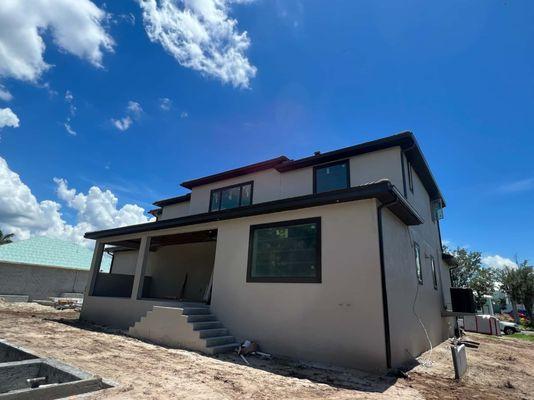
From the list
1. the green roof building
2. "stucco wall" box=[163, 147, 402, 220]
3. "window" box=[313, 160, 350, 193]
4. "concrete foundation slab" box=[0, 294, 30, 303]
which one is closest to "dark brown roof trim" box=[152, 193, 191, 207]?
"stucco wall" box=[163, 147, 402, 220]

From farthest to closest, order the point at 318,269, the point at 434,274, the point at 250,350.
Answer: the point at 434,274 → the point at 250,350 → the point at 318,269

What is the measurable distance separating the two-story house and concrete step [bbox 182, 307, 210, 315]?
3cm

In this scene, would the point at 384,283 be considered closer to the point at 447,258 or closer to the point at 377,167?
the point at 377,167

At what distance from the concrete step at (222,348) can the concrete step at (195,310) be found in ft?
4.51

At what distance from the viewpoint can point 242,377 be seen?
16.5 ft

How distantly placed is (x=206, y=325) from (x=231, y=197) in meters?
6.13

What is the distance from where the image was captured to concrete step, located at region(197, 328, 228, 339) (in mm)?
7211

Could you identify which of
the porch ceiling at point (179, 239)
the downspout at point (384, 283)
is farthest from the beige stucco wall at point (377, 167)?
the porch ceiling at point (179, 239)

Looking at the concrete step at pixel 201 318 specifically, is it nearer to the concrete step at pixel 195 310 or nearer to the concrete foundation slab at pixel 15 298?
the concrete step at pixel 195 310

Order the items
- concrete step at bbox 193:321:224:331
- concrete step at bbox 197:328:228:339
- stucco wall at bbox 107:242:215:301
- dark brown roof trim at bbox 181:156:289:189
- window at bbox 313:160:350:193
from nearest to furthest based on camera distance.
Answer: concrete step at bbox 197:328:228:339
concrete step at bbox 193:321:224:331
window at bbox 313:160:350:193
dark brown roof trim at bbox 181:156:289:189
stucco wall at bbox 107:242:215:301

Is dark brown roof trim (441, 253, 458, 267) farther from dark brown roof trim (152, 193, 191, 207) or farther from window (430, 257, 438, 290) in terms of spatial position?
dark brown roof trim (152, 193, 191, 207)

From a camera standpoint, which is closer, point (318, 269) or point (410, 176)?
point (318, 269)

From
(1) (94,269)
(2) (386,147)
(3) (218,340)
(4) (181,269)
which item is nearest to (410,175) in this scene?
(2) (386,147)

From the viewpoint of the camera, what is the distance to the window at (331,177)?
10.2 m
